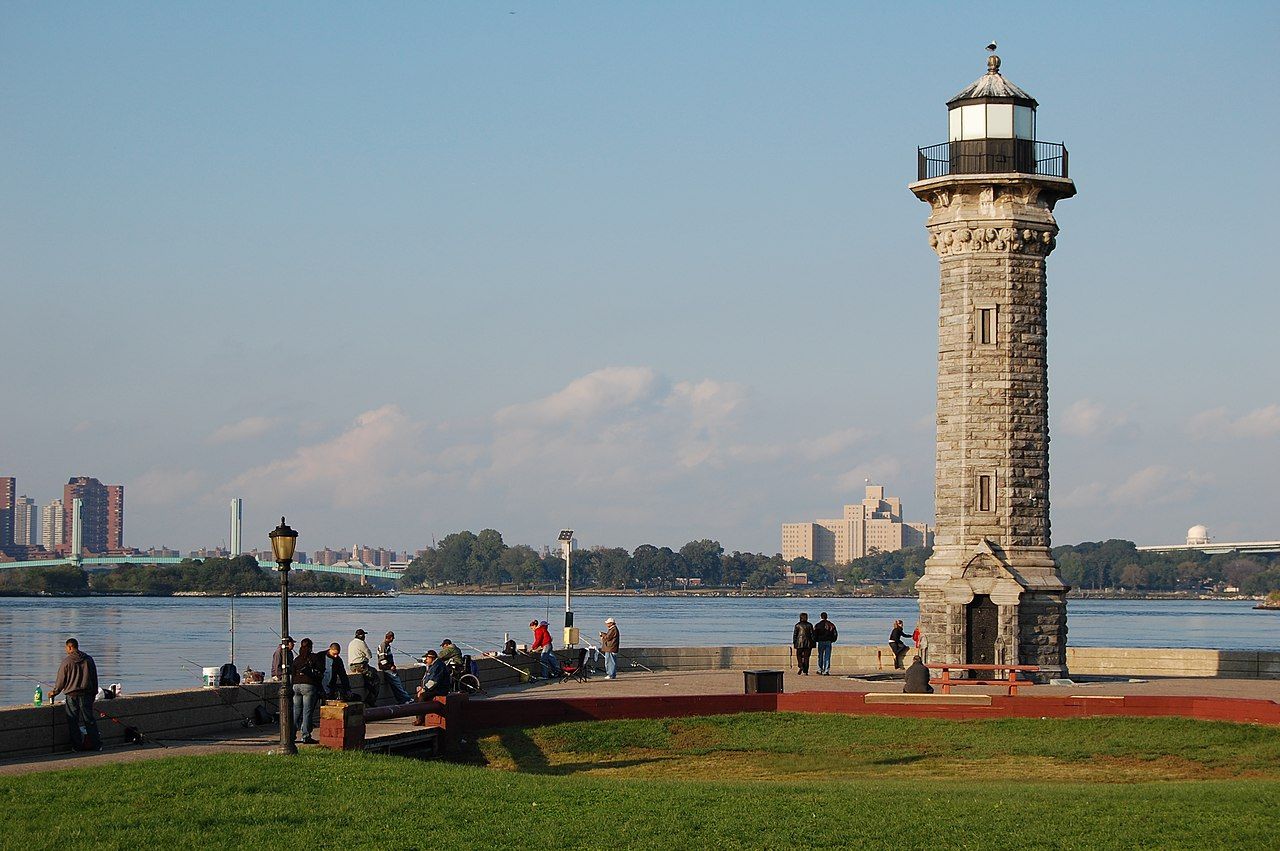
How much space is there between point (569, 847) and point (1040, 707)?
47.4ft

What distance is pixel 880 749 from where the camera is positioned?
80.4 ft

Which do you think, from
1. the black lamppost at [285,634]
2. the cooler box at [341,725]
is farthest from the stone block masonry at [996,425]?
the black lamppost at [285,634]

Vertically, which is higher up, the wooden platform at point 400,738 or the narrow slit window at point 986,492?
the narrow slit window at point 986,492

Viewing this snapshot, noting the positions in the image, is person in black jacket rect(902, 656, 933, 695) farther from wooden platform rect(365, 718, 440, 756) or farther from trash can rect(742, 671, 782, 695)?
wooden platform rect(365, 718, 440, 756)

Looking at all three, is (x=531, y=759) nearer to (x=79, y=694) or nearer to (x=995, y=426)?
(x=79, y=694)

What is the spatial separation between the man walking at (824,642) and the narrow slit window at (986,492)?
4024 mm

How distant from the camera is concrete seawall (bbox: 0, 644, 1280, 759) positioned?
63.2 feet

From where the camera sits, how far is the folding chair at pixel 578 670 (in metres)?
34.2

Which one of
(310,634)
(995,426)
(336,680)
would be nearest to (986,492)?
(995,426)

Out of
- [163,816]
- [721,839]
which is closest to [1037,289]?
[721,839]

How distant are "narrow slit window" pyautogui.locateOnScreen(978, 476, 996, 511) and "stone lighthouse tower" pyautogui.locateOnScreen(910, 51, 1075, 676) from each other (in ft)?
0.07

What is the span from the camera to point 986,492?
112ft

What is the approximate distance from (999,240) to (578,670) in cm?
1244

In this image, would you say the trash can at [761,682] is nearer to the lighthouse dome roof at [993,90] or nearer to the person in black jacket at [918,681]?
the person in black jacket at [918,681]
